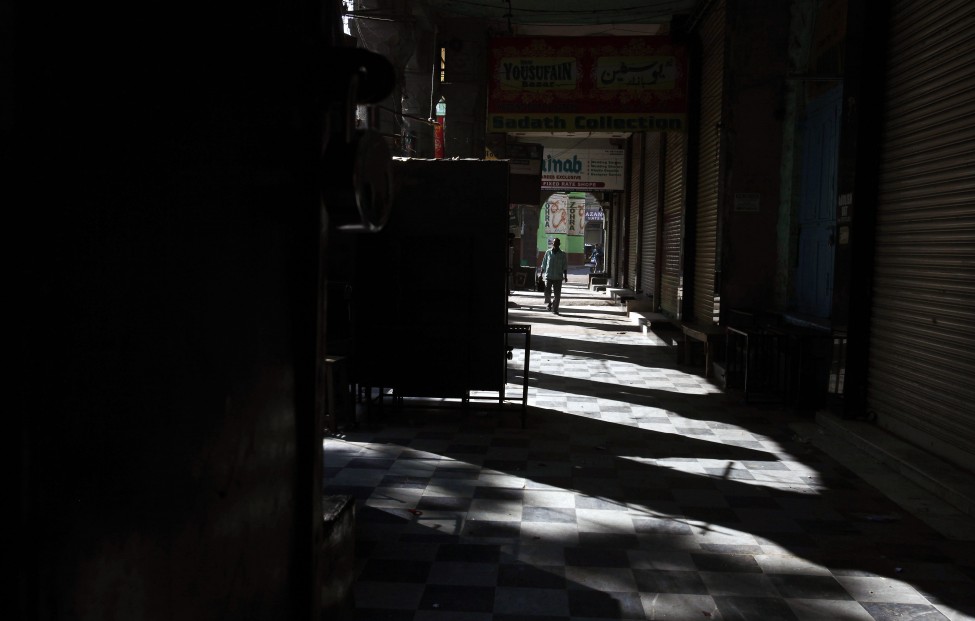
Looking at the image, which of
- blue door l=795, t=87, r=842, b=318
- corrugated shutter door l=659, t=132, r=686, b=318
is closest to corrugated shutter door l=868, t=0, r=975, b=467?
blue door l=795, t=87, r=842, b=318

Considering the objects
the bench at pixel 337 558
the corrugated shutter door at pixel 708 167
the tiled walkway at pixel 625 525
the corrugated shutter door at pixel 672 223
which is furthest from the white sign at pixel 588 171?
the bench at pixel 337 558

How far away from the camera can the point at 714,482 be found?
5.61 metres

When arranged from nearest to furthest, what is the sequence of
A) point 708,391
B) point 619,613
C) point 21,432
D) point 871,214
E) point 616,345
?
point 21,432, point 619,613, point 871,214, point 708,391, point 616,345

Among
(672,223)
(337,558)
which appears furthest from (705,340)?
(337,558)

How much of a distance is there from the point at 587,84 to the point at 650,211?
799cm

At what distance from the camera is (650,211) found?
19.5 meters

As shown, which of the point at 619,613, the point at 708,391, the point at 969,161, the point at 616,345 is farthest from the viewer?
the point at 616,345

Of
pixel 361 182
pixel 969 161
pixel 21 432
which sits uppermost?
pixel 969 161

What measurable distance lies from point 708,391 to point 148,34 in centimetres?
887

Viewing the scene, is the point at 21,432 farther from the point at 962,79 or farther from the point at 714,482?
the point at 962,79

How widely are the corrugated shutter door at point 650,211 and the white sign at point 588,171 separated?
2.37m

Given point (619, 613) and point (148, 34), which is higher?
point (148, 34)

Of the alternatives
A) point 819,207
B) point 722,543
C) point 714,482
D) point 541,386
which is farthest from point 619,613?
point 819,207

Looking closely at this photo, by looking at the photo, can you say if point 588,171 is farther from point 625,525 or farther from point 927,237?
point 625,525
